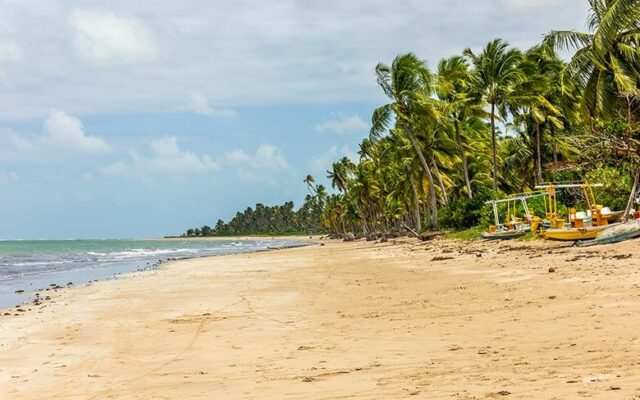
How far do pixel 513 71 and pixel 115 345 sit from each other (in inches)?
1349

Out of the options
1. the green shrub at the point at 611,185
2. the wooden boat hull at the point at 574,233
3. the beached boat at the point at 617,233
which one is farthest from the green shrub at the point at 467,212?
the beached boat at the point at 617,233

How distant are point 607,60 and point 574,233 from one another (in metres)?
9.42

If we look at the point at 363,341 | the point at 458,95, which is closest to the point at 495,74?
the point at 458,95

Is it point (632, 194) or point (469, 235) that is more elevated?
point (632, 194)

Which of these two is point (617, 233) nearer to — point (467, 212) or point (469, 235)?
point (469, 235)

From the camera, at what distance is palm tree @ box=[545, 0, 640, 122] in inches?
951

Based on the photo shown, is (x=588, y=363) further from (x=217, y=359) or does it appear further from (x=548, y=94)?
(x=548, y=94)

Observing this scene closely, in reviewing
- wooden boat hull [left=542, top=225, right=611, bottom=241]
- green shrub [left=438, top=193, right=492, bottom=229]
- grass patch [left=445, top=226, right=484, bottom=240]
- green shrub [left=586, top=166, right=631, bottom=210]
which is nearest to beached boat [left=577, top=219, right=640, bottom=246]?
wooden boat hull [left=542, top=225, right=611, bottom=241]

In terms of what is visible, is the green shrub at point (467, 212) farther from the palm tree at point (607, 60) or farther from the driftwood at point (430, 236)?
the palm tree at point (607, 60)

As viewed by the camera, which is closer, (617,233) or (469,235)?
(617,233)

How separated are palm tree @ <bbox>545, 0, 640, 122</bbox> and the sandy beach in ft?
34.3

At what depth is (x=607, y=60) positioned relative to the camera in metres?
27.2

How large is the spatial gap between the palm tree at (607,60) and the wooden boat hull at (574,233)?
547cm

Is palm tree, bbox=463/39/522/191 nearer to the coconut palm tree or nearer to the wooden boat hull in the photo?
the coconut palm tree
